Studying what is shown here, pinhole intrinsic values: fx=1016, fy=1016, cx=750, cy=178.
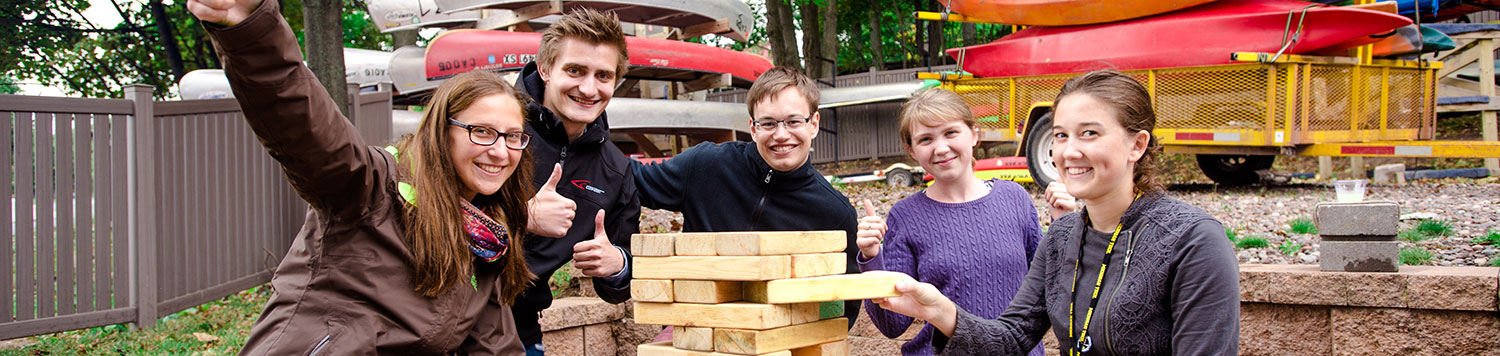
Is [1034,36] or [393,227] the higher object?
[1034,36]

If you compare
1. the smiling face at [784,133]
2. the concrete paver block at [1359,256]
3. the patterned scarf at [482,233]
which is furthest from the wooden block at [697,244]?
the concrete paver block at [1359,256]

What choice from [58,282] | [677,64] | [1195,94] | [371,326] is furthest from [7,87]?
[371,326]

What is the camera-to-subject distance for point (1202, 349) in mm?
2133

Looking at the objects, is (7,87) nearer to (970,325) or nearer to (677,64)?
(677,64)

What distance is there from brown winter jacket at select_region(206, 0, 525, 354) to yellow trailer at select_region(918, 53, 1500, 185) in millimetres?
7293

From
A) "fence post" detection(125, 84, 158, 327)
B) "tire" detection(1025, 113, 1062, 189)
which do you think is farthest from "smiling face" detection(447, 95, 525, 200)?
"tire" detection(1025, 113, 1062, 189)

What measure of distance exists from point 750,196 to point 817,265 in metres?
0.87

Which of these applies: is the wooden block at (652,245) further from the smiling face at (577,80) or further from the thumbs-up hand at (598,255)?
the smiling face at (577,80)

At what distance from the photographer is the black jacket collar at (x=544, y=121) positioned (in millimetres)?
3395

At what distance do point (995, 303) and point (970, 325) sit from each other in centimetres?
66

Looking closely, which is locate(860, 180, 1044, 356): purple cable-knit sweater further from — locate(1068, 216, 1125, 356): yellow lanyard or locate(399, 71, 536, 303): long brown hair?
locate(399, 71, 536, 303): long brown hair

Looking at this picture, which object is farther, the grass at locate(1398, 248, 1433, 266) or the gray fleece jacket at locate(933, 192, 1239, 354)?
the grass at locate(1398, 248, 1433, 266)

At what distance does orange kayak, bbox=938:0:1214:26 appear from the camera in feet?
34.4

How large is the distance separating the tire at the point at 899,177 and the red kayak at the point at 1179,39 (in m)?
1.56
